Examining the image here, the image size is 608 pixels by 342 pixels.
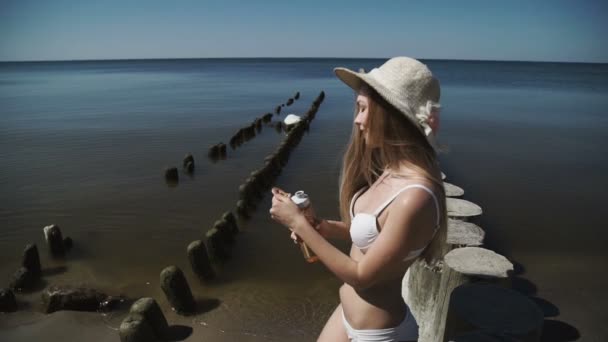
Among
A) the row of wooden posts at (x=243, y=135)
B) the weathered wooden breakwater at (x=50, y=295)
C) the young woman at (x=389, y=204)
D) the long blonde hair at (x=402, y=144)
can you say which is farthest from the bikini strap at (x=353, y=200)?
the row of wooden posts at (x=243, y=135)

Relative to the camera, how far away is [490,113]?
A: 86.2 ft

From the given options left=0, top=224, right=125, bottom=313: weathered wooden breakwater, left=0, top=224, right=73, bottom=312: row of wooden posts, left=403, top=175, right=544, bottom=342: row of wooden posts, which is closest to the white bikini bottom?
left=403, top=175, right=544, bottom=342: row of wooden posts

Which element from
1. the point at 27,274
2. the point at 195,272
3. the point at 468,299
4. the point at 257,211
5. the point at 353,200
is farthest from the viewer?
the point at 257,211

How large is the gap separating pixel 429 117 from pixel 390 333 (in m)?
1.21

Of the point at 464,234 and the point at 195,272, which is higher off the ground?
the point at 464,234

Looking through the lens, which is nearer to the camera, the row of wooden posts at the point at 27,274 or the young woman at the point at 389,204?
the young woman at the point at 389,204

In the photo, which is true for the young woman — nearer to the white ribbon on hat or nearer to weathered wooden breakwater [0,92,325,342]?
the white ribbon on hat

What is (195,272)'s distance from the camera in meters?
6.60

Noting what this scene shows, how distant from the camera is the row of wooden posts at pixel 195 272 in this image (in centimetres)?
475

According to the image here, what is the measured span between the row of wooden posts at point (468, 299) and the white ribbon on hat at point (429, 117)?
98 cm

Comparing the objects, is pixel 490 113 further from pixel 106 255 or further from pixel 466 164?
pixel 106 255

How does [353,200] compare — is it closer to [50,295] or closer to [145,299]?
[145,299]

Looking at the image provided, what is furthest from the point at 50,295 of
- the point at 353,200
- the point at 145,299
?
the point at 353,200

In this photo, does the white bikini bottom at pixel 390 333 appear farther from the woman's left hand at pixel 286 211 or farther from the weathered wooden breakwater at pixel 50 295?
the weathered wooden breakwater at pixel 50 295
